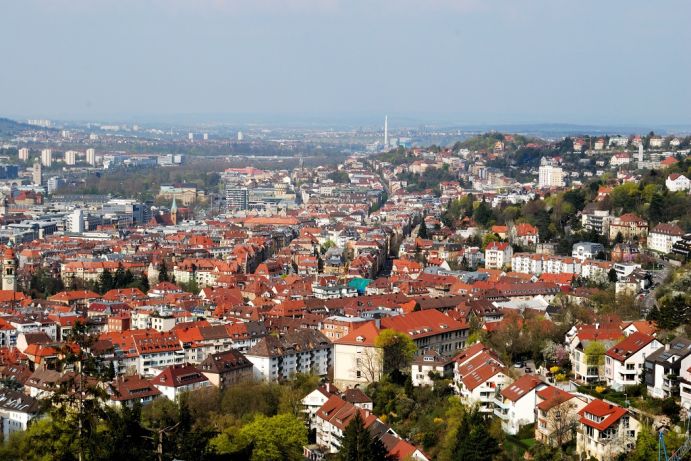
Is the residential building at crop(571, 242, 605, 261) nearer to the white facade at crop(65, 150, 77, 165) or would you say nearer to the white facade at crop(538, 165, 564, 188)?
the white facade at crop(538, 165, 564, 188)

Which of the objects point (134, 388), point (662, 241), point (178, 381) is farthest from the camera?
point (662, 241)

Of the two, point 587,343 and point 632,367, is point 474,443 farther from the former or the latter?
point 587,343

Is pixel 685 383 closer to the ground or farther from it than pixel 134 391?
farther from it

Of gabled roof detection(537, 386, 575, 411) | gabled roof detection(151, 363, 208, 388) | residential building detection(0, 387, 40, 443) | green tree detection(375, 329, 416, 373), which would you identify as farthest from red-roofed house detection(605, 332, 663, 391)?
residential building detection(0, 387, 40, 443)

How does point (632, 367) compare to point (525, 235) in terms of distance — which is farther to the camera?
point (525, 235)

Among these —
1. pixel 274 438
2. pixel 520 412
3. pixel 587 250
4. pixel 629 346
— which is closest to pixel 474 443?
pixel 520 412

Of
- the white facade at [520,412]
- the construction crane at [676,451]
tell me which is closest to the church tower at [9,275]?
the white facade at [520,412]

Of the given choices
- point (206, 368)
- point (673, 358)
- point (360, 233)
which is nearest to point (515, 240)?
point (360, 233)

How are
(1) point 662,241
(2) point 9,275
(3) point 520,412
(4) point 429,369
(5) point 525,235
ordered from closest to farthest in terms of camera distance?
(3) point 520,412 < (4) point 429,369 < (1) point 662,241 < (2) point 9,275 < (5) point 525,235
